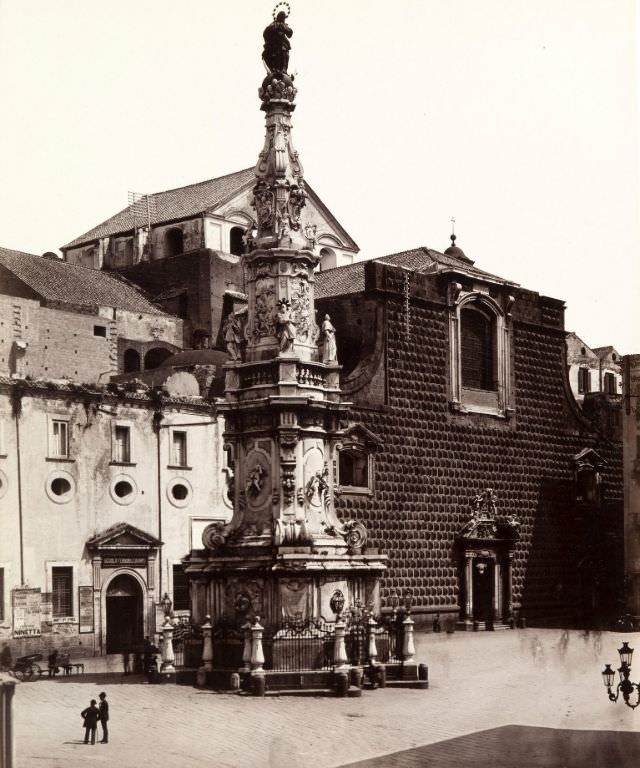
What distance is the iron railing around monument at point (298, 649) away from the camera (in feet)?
73.6

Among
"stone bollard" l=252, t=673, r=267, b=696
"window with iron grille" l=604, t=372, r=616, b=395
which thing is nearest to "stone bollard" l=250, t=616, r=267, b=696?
"stone bollard" l=252, t=673, r=267, b=696

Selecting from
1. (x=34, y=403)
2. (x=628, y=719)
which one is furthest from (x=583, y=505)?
(x=628, y=719)

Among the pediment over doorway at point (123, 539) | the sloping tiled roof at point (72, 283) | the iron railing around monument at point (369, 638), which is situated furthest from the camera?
the sloping tiled roof at point (72, 283)

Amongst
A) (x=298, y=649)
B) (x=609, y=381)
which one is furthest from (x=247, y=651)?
(x=609, y=381)

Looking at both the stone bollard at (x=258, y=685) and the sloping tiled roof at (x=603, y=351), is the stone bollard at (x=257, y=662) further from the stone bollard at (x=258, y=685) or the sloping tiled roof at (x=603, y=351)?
the sloping tiled roof at (x=603, y=351)

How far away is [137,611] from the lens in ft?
111

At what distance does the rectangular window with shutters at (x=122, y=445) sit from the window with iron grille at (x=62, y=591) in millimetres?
3349

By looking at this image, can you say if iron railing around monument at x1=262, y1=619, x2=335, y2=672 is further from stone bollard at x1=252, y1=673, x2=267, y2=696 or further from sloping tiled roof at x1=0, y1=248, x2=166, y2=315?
sloping tiled roof at x1=0, y1=248, x2=166, y2=315

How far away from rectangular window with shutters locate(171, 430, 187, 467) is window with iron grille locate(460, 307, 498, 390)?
33.7 ft

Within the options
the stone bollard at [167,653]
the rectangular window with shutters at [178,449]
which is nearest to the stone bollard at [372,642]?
the stone bollard at [167,653]

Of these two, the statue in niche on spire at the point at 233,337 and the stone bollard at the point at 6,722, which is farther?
the statue in niche on spire at the point at 233,337

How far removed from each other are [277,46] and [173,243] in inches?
918

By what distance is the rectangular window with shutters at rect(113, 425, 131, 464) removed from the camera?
1305 inches

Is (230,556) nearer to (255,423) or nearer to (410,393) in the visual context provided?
(255,423)
